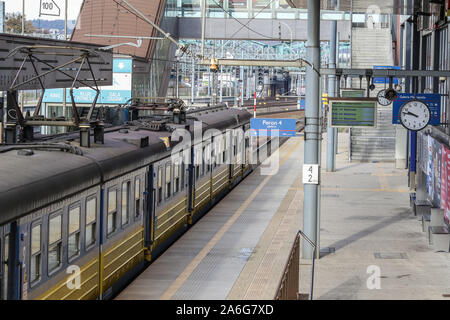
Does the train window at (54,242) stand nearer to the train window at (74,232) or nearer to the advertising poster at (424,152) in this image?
the train window at (74,232)

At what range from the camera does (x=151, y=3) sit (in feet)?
159

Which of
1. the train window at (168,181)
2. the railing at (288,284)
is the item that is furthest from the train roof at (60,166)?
the railing at (288,284)

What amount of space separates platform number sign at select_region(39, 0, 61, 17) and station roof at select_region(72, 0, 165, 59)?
16.1 metres

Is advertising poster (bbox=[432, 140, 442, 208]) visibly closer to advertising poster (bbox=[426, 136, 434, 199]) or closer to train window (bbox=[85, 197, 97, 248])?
advertising poster (bbox=[426, 136, 434, 199])

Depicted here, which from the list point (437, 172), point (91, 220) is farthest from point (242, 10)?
point (91, 220)

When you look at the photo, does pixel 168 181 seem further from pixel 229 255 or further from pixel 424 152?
pixel 424 152

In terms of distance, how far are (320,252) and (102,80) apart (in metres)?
17.8

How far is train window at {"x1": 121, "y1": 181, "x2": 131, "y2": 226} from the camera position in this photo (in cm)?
1350

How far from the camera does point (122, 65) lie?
3650cm

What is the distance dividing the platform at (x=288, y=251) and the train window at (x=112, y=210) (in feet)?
4.98

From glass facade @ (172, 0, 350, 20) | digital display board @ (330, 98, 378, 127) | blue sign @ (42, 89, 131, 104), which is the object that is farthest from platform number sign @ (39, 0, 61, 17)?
glass facade @ (172, 0, 350, 20)

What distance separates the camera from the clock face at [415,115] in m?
19.6
